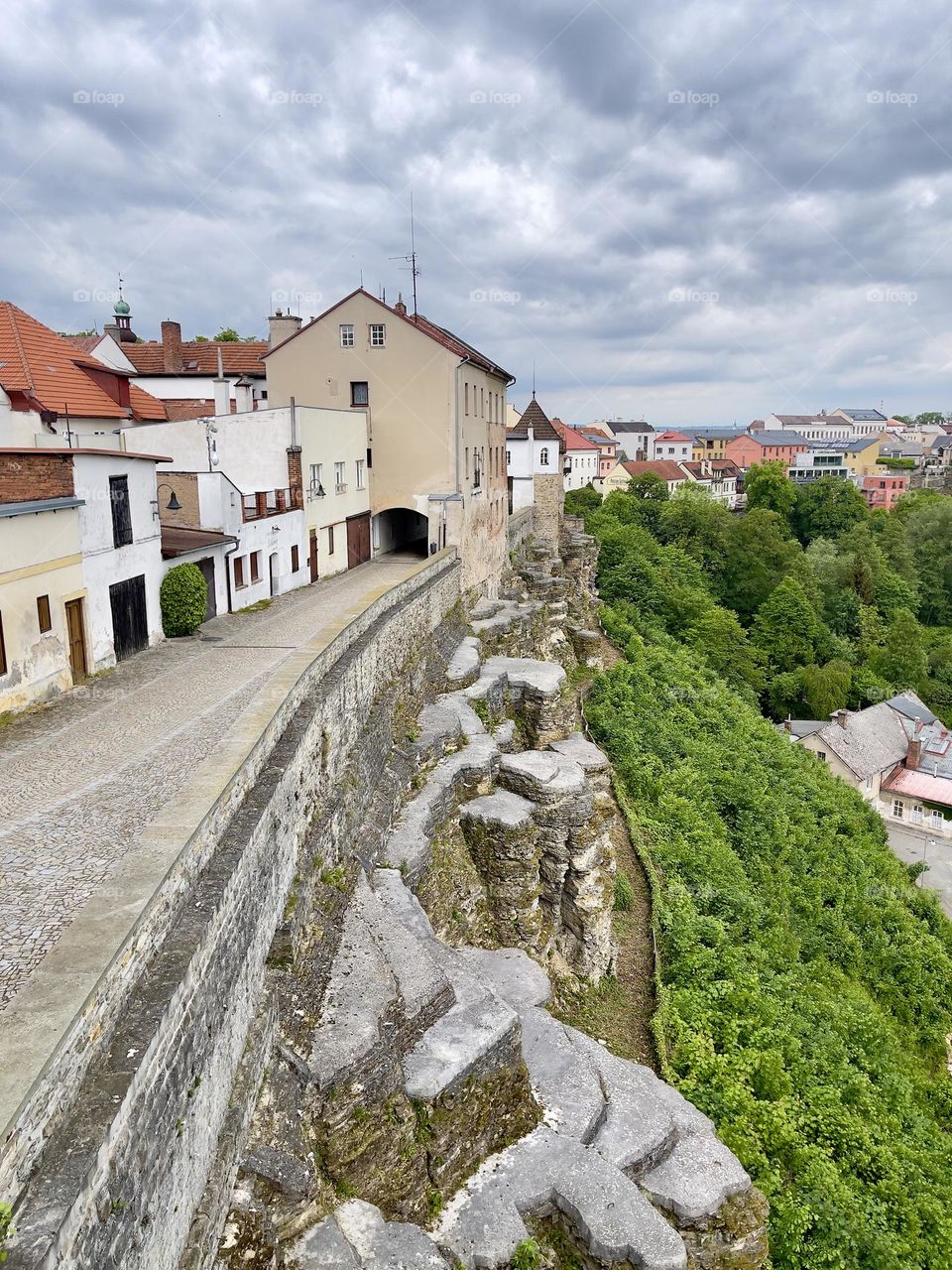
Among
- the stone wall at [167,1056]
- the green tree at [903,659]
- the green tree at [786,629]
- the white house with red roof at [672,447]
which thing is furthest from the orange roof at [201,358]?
the white house with red roof at [672,447]

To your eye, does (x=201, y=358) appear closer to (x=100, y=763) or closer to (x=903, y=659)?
(x=100, y=763)

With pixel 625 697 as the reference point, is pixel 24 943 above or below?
above

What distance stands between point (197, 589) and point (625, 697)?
2011 centimetres

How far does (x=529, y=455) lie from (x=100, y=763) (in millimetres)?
43456

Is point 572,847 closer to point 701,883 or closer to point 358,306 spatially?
point 701,883

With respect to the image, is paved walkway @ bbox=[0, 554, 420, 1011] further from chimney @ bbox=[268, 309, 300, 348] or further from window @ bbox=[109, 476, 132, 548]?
chimney @ bbox=[268, 309, 300, 348]

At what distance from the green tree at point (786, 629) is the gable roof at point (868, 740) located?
731 cm

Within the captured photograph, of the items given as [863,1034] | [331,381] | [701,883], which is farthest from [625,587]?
[863,1034]

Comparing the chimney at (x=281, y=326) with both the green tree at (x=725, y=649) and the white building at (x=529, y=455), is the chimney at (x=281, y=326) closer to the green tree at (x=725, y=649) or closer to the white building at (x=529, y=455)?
the white building at (x=529, y=455)

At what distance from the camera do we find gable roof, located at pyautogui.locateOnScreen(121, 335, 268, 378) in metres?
35.8

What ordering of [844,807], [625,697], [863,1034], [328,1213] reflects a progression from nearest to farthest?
[328,1213], [863,1034], [625,697], [844,807]

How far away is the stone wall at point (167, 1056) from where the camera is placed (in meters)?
5.00

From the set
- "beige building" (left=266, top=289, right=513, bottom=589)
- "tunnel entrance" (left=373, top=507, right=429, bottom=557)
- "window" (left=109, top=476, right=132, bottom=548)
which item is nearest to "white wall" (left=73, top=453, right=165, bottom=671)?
"window" (left=109, top=476, right=132, bottom=548)

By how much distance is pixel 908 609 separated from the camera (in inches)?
2763
